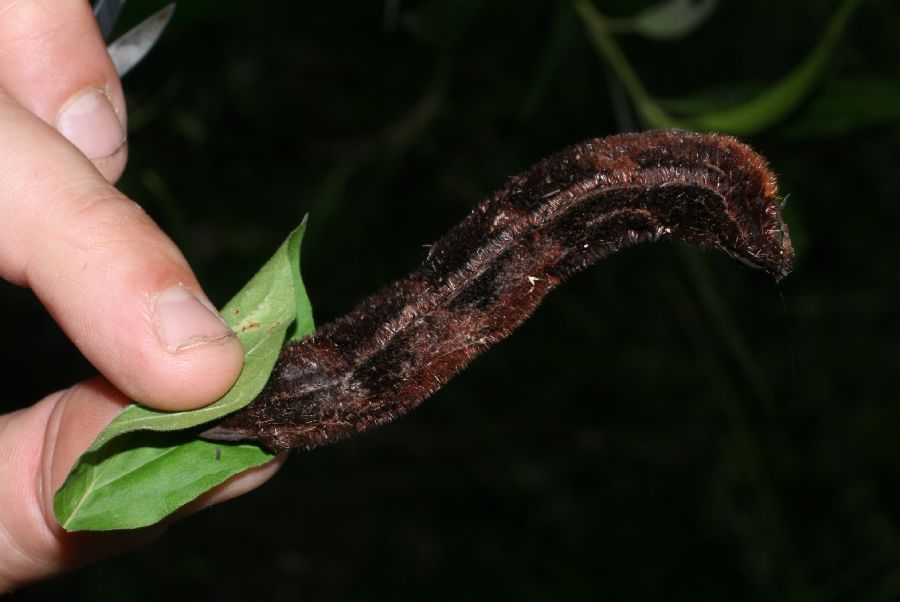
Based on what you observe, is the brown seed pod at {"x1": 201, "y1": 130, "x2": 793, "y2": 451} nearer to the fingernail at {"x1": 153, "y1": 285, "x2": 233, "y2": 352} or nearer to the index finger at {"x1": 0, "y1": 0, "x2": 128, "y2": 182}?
the fingernail at {"x1": 153, "y1": 285, "x2": 233, "y2": 352}

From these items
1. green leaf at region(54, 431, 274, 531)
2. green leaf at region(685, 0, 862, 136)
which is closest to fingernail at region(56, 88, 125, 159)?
green leaf at region(54, 431, 274, 531)

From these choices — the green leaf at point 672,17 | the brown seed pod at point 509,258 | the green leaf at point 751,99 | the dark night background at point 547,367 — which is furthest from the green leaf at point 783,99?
the dark night background at point 547,367

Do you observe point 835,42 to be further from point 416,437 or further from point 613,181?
point 416,437

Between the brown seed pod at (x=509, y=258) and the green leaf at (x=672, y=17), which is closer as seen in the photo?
the brown seed pod at (x=509, y=258)

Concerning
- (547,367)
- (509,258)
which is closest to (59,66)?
(509,258)

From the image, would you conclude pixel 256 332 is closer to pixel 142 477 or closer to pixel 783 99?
pixel 142 477

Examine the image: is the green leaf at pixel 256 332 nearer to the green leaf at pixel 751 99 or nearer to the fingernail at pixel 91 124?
the fingernail at pixel 91 124
